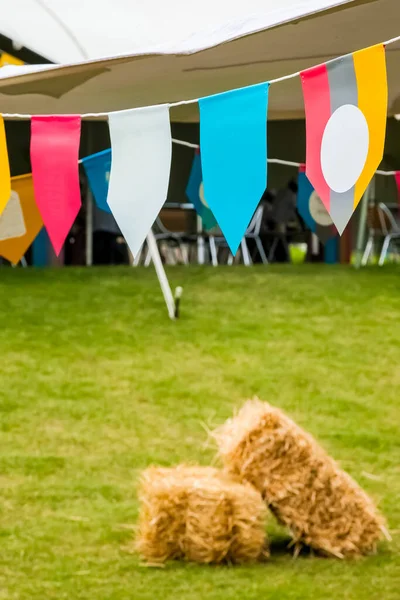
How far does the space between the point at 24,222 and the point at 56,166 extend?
878 millimetres

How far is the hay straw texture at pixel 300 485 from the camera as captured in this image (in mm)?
4059

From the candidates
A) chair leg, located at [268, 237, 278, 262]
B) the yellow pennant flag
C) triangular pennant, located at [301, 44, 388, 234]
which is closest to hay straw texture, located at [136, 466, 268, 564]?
the yellow pennant flag

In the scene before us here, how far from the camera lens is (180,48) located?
2975mm

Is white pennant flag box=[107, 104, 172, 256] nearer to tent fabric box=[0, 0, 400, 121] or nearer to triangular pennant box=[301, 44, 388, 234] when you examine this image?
tent fabric box=[0, 0, 400, 121]

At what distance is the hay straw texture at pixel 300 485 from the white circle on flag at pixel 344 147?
1.64 m

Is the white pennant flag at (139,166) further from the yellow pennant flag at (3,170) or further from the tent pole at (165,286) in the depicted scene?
the tent pole at (165,286)

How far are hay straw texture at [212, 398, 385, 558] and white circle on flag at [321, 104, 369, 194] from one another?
1.64 m

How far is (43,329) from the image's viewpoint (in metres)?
7.29

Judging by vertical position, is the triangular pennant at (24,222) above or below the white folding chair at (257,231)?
above

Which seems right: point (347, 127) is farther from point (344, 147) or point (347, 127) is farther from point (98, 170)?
point (98, 170)

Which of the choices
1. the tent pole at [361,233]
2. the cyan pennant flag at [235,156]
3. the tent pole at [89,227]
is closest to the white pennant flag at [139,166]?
the cyan pennant flag at [235,156]

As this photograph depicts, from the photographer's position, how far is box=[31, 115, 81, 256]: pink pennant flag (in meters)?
2.92

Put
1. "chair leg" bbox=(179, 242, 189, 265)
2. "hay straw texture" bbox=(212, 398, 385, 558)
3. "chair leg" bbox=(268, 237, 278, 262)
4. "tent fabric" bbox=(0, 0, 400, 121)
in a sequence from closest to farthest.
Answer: "tent fabric" bbox=(0, 0, 400, 121) < "hay straw texture" bbox=(212, 398, 385, 558) < "chair leg" bbox=(179, 242, 189, 265) < "chair leg" bbox=(268, 237, 278, 262)

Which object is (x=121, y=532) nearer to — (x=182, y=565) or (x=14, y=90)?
(x=182, y=565)
